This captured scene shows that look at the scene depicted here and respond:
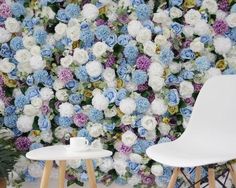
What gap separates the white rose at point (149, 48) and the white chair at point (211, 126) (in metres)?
0.36

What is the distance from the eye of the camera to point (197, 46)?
8.21ft

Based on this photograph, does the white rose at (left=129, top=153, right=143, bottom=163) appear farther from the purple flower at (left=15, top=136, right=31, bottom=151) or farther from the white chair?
the purple flower at (left=15, top=136, right=31, bottom=151)

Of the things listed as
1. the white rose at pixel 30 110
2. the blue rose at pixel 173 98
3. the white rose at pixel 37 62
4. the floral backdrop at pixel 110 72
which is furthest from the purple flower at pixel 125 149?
the white rose at pixel 37 62

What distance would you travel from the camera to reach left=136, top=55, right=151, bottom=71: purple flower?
2539 millimetres

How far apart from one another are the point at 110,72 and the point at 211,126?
26.3 inches

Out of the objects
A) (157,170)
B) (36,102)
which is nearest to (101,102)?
(36,102)

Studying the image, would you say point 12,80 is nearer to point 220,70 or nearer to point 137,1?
point 137,1

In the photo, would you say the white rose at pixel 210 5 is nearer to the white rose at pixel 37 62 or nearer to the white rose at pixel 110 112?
the white rose at pixel 110 112

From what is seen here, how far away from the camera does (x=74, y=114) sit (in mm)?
2645

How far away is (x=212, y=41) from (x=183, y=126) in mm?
508

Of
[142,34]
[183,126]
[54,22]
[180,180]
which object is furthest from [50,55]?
[180,180]

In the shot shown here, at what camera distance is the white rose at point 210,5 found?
2514 millimetres

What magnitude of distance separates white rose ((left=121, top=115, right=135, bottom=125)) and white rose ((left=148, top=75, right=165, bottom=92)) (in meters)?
0.22

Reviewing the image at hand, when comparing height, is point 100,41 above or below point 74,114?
above
